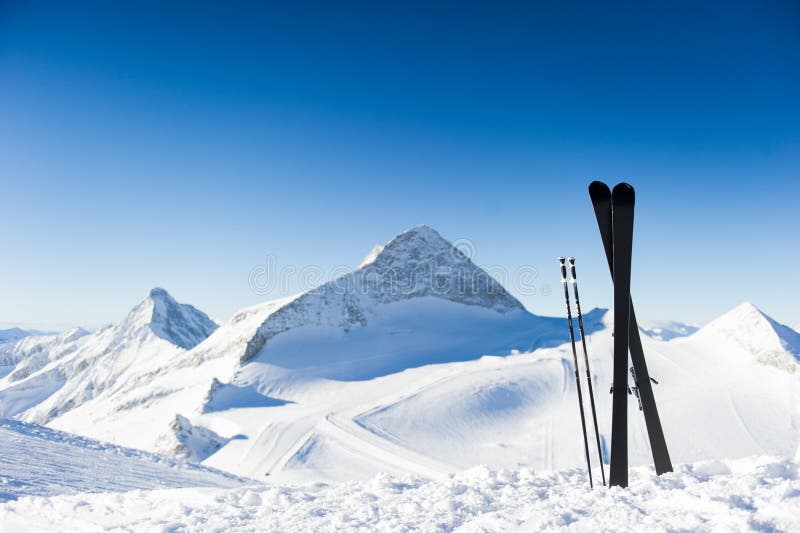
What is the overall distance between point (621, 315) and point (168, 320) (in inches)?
5952

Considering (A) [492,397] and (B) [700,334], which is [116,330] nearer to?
(A) [492,397]

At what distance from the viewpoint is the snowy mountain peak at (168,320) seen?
409 ft

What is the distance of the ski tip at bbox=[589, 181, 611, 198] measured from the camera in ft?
27.4

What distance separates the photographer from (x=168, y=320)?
138625 mm

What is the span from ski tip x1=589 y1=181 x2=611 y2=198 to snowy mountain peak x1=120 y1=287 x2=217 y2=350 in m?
126

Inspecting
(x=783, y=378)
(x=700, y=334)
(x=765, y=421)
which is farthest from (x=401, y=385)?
(x=700, y=334)

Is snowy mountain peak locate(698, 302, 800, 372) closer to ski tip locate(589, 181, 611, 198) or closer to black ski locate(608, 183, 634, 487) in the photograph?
black ski locate(608, 183, 634, 487)

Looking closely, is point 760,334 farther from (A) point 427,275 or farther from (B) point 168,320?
(B) point 168,320

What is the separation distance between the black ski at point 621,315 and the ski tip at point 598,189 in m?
0.29

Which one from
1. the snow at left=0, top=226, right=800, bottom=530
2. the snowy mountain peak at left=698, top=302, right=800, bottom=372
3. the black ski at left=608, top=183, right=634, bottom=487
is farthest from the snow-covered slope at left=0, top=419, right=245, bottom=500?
the snowy mountain peak at left=698, top=302, right=800, bottom=372

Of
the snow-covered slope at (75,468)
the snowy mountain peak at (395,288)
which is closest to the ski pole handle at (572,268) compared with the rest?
the snow-covered slope at (75,468)

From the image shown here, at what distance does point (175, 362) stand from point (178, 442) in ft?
105

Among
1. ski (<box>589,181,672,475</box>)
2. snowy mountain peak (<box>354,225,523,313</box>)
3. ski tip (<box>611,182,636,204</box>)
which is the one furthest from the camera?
snowy mountain peak (<box>354,225,523,313</box>)

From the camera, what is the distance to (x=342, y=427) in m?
33.4
